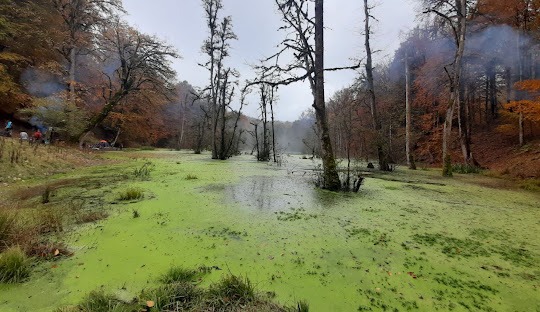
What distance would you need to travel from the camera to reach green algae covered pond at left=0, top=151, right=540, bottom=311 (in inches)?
70.8

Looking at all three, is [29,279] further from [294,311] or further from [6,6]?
[6,6]

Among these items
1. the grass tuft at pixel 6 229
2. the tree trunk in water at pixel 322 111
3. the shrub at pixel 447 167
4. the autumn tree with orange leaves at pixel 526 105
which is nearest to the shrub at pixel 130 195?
the grass tuft at pixel 6 229

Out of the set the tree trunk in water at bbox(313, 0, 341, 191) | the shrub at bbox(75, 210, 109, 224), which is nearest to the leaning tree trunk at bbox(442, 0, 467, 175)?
the tree trunk in water at bbox(313, 0, 341, 191)

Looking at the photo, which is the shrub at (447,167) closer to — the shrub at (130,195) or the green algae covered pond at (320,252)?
the green algae covered pond at (320,252)

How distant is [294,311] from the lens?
1.55 meters

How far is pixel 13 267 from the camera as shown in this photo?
1907 mm

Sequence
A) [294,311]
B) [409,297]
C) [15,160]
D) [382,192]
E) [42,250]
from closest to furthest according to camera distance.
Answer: [294,311] → [409,297] → [42,250] → [382,192] → [15,160]

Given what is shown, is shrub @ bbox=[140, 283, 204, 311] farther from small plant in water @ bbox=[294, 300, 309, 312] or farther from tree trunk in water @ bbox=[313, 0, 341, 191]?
tree trunk in water @ bbox=[313, 0, 341, 191]

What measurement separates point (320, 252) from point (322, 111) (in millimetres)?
3784

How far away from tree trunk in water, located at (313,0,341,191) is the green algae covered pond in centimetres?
113

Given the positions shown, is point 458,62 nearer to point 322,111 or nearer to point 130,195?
point 322,111

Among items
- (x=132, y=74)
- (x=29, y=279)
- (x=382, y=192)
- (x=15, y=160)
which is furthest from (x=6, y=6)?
(x=382, y=192)

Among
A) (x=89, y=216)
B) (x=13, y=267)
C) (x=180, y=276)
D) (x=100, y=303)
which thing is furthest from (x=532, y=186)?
(x=13, y=267)

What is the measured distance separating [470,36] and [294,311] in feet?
62.4
